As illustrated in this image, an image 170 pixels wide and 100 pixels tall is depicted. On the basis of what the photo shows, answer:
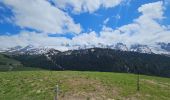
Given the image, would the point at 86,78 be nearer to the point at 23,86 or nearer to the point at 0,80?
the point at 23,86

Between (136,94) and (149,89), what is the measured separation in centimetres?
557

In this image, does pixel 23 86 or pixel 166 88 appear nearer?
pixel 23 86

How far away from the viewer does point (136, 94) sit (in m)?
55.2

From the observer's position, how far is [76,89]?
54.8 m

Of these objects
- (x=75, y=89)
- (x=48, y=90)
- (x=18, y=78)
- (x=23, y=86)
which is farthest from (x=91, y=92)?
(x=18, y=78)

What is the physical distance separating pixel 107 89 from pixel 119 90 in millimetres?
2095

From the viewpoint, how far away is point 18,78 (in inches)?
2489

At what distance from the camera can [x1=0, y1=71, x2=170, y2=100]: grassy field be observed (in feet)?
170

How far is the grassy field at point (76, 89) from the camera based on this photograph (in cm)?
5172

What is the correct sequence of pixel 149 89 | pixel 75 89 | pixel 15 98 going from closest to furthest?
1. pixel 15 98
2. pixel 75 89
3. pixel 149 89

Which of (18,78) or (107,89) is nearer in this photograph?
(107,89)

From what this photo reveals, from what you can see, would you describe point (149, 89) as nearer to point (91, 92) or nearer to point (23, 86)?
point (91, 92)

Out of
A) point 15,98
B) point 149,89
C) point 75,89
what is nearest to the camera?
point 15,98

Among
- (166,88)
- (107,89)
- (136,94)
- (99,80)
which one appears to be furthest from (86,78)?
(166,88)
